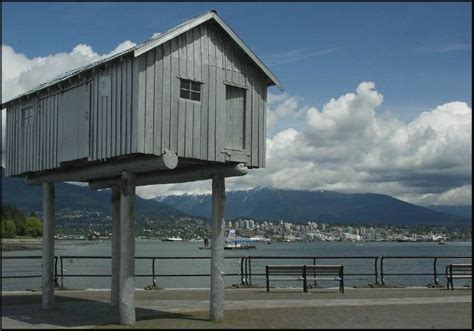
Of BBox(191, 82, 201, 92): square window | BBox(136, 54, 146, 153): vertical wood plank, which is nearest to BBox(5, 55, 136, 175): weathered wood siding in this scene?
BBox(136, 54, 146, 153): vertical wood plank

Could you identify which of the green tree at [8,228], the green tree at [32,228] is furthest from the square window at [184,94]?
the green tree at [32,228]

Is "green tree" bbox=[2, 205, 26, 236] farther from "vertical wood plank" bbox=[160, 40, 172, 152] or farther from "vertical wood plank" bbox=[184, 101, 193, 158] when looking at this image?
"vertical wood plank" bbox=[160, 40, 172, 152]

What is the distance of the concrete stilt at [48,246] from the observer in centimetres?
1836

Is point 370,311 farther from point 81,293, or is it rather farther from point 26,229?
point 26,229

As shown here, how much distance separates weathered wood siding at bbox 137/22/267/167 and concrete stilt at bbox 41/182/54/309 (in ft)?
17.6

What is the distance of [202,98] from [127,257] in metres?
3.85

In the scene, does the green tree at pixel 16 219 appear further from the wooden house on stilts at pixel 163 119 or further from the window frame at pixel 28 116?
the wooden house on stilts at pixel 163 119

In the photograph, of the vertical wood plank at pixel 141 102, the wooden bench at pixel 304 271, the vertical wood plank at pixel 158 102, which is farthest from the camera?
the wooden bench at pixel 304 271

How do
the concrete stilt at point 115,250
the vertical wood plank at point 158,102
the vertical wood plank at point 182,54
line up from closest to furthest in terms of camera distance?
1. the vertical wood plank at point 158,102
2. the vertical wood plank at point 182,54
3. the concrete stilt at point 115,250

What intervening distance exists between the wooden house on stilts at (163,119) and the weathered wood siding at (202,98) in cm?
2

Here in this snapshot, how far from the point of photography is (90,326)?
1493 centimetres

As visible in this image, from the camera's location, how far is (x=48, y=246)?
18.9 meters

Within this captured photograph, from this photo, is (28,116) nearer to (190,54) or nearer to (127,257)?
(190,54)

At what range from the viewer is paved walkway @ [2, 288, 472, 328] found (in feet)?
50.1
